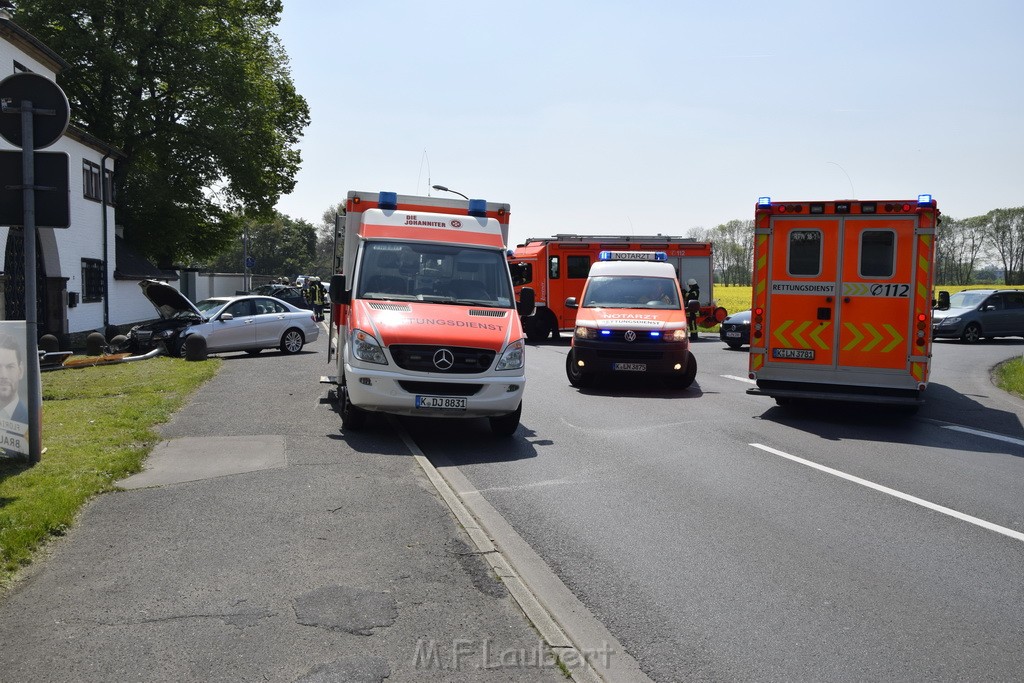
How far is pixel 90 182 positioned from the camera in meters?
32.0

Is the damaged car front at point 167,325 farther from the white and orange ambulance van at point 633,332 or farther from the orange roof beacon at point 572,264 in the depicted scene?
the white and orange ambulance van at point 633,332

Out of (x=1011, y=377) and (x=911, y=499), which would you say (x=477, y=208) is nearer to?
(x=911, y=499)

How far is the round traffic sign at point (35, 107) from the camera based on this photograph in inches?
304

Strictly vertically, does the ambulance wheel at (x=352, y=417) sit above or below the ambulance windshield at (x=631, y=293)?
below

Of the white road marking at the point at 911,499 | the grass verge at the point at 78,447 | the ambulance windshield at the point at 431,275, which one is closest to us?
the grass verge at the point at 78,447

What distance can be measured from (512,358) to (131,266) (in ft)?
103

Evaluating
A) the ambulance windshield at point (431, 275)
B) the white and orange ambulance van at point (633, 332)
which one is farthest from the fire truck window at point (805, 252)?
the ambulance windshield at point (431, 275)

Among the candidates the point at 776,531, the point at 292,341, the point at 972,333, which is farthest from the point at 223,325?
the point at 972,333

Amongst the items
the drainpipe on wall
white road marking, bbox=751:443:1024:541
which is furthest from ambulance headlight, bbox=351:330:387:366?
the drainpipe on wall

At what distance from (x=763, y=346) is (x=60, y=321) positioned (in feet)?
75.4

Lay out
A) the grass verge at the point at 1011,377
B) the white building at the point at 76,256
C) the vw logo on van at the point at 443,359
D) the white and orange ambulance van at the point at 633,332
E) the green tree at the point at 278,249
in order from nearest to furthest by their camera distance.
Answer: the vw logo on van at the point at 443,359 < the white and orange ambulance van at the point at 633,332 < the grass verge at the point at 1011,377 < the white building at the point at 76,256 < the green tree at the point at 278,249

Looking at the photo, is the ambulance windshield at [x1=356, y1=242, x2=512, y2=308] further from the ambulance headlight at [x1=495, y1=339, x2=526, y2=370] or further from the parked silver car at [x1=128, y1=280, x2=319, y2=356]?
the parked silver car at [x1=128, y1=280, x2=319, y2=356]

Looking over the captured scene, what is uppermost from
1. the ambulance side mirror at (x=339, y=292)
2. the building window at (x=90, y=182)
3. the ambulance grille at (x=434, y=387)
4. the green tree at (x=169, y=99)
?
the green tree at (x=169, y=99)

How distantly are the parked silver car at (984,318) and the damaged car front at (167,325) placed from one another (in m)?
22.8
